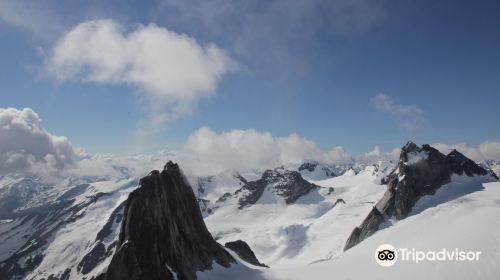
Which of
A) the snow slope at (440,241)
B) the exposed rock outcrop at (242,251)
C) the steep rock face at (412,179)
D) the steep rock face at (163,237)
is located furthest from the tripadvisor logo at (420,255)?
the steep rock face at (412,179)

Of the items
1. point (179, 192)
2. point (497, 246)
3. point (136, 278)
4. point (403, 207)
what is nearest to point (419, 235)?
point (497, 246)

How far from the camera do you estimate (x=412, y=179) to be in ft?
460

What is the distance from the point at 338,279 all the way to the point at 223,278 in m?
20.9

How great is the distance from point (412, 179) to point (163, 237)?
3864 inches

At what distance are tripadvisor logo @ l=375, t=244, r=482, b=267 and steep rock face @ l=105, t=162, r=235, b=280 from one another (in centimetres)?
3093

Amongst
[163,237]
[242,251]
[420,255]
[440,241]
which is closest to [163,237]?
[163,237]

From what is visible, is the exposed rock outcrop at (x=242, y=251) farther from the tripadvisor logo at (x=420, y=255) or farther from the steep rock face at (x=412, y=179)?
the steep rock face at (x=412, y=179)

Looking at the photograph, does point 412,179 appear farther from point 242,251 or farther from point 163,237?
point 163,237

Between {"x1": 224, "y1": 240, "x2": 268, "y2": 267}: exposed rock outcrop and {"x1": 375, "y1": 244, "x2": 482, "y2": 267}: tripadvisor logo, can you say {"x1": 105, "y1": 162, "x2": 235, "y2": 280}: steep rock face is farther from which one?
{"x1": 375, "y1": 244, "x2": 482, "y2": 267}: tripadvisor logo

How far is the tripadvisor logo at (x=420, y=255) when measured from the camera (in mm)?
63703

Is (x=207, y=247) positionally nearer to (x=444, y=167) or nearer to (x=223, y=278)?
(x=223, y=278)

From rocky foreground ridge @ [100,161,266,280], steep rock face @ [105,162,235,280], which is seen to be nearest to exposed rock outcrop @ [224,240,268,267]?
rocky foreground ridge @ [100,161,266,280]

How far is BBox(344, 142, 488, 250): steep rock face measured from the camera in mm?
131375

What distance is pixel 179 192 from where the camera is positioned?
89.3 meters
